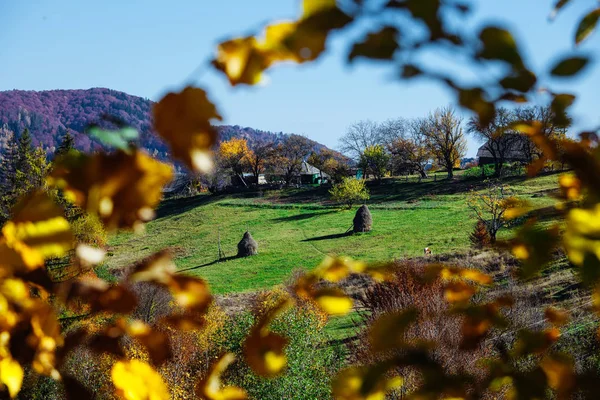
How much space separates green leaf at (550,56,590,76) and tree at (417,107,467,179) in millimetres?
41762

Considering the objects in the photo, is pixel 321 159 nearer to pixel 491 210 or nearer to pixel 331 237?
pixel 331 237

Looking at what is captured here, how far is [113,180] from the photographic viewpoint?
484mm

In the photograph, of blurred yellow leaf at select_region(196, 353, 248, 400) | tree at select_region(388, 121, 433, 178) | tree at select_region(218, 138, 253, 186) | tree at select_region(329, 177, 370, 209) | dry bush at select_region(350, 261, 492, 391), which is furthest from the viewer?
tree at select_region(218, 138, 253, 186)

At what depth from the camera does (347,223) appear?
99.8 ft

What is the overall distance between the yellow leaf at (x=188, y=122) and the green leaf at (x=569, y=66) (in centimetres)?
38

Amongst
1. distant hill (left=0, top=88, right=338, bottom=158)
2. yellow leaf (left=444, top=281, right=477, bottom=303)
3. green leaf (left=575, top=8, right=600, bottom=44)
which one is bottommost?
yellow leaf (left=444, top=281, right=477, bottom=303)

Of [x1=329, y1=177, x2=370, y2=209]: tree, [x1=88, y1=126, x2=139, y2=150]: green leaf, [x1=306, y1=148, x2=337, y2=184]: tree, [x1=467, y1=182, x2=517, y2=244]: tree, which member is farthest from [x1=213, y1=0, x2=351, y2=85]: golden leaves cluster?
[x1=306, y1=148, x2=337, y2=184]: tree

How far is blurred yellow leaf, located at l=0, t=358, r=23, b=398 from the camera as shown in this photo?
0.61m

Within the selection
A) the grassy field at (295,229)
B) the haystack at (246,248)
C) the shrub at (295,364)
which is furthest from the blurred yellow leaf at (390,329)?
the haystack at (246,248)

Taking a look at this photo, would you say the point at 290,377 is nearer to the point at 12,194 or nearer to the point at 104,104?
the point at 12,194

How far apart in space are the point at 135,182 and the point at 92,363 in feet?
37.9

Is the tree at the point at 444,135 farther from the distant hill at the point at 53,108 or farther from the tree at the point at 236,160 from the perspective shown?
the distant hill at the point at 53,108

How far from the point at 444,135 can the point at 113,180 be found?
44.0 metres

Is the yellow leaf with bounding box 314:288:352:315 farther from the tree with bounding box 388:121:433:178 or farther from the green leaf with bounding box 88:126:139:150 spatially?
the tree with bounding box 388:121:433:178
